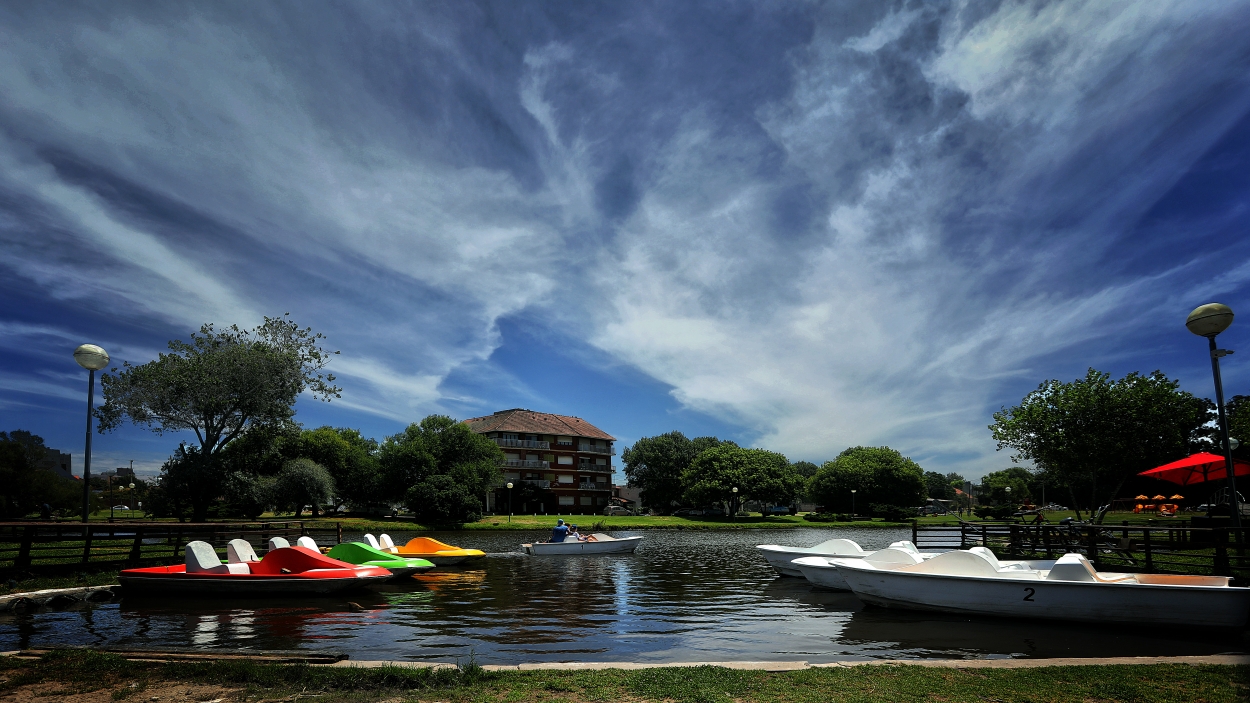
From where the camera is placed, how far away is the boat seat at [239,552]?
16891mm

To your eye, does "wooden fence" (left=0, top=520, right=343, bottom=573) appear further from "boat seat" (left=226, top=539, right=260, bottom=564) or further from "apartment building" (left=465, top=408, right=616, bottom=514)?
"apartment building" (left=465, top=408, right=616, bottom=514)

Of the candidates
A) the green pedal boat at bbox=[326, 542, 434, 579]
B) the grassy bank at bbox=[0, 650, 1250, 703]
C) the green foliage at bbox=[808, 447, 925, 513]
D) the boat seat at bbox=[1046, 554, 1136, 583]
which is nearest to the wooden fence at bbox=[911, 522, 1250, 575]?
the boat seat at bbox=[1046, 554, 1136, 583]

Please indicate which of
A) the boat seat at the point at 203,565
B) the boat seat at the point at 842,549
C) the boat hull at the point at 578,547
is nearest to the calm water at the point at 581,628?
the boat seat at the point at 203,565

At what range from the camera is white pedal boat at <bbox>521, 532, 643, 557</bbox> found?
1218 inches

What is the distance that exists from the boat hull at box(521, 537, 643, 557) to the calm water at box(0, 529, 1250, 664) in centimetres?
1170

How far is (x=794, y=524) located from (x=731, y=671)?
60.8 meters

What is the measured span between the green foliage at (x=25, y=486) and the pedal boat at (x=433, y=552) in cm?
2805

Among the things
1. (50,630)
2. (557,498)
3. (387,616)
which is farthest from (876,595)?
(557,498)

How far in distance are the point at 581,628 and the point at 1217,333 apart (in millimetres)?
13633

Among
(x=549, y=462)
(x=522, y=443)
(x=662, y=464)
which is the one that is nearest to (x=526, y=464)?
Answer: (x=522, y=443)

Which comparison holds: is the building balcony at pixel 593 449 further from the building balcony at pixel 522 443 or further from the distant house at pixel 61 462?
the distant house at pixel 61 462

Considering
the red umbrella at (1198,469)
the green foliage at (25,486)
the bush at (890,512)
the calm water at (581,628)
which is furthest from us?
the bush at (890,512)

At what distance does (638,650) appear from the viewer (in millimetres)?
10742

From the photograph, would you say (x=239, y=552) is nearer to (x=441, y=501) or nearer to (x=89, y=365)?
(x=89, y=365)
